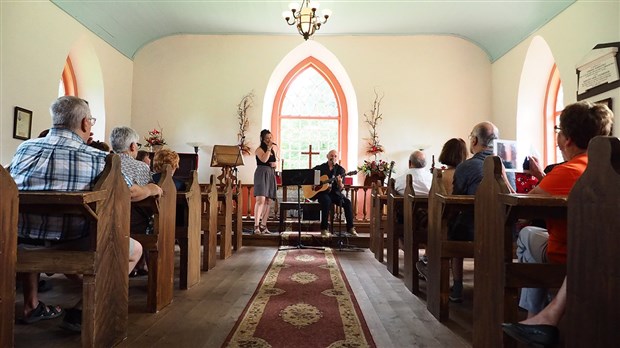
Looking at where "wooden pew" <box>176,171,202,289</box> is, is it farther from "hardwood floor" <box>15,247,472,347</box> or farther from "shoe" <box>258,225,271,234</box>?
"shoe" <box>258,225,271,234</box>

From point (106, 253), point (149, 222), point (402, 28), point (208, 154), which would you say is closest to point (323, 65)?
point (402, 28)

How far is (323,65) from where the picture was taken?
30.9ft

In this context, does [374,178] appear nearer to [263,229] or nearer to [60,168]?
[263,229]

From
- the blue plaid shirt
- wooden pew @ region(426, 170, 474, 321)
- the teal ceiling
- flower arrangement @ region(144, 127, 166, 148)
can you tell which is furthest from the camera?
flower arrangement @ region(144, 127, 166, 148)

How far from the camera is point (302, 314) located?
9.10 ft

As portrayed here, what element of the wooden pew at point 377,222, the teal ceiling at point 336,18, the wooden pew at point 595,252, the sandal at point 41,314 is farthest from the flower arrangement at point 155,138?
the wooden pew at point 595,252

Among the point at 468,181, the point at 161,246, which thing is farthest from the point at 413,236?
the point at 161,246

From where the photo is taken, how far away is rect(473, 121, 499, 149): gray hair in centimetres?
322

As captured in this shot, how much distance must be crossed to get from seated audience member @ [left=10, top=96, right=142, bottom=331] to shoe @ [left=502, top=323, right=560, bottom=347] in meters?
2.00

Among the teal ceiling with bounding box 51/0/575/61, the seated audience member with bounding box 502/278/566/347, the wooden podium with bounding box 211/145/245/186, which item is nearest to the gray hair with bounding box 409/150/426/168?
the seated audience member with bounding box 502/278/566/347

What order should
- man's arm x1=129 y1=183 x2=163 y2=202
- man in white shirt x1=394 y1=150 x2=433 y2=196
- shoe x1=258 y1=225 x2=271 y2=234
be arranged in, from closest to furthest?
1. man's arm x1=129 y1=183 x2=163 y2=202
2. man in white shirt x1=394 y1=150 x2=433 y2=196
3. shoe x1=258 y1=225 x2=271 y2=234

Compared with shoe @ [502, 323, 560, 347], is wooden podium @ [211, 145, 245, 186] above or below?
above

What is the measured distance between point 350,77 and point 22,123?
5597 millimetres

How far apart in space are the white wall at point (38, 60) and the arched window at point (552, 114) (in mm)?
7664
